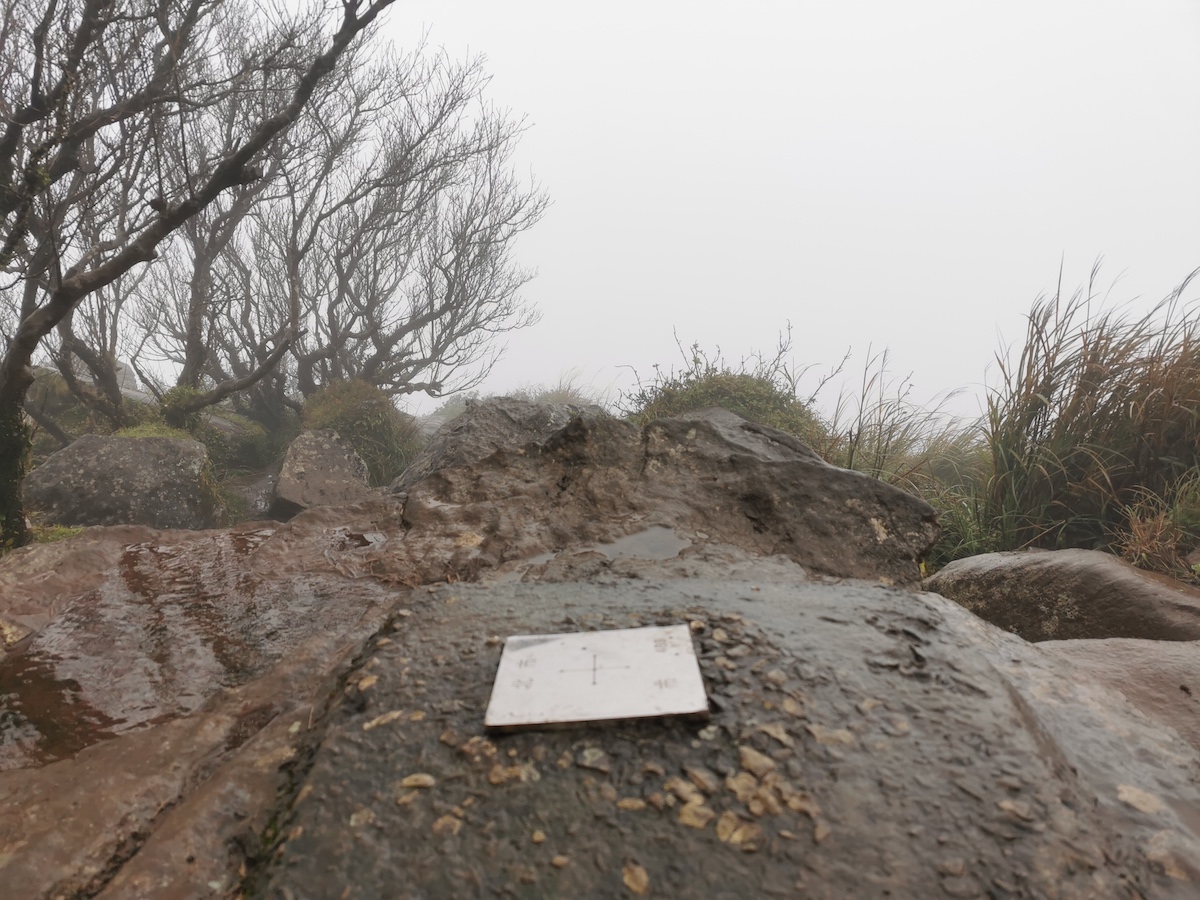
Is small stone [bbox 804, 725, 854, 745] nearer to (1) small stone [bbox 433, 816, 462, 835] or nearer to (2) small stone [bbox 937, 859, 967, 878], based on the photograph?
(2) small stone [bbox 937, 859, 967, 878]

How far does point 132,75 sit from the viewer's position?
17.0ft

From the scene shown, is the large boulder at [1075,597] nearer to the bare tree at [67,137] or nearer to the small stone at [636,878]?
the small stone at [636,878]

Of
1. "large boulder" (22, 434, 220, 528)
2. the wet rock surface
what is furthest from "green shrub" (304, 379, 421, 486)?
the wet rock surface

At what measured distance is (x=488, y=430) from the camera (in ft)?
15.2

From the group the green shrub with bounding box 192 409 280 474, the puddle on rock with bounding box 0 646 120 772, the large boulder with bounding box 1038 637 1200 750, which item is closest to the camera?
the puddle on rock with bounding box 0 646 120 772

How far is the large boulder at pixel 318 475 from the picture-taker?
7.72 meters

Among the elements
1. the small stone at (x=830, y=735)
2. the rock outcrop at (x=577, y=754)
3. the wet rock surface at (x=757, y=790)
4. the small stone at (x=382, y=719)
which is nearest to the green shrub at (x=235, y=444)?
the rock outcrop at (x=577, y=754)

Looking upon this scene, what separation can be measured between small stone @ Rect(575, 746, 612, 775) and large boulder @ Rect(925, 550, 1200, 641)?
2329mm

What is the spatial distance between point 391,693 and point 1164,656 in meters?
2.30

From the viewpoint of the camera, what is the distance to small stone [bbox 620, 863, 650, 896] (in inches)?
40.4

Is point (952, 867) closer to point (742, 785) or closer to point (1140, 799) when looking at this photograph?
point (742, 785)

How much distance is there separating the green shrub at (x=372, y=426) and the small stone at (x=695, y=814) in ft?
27.2

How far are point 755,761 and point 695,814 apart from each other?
0.48ft

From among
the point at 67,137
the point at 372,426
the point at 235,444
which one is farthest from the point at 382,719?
the point at 235,444
